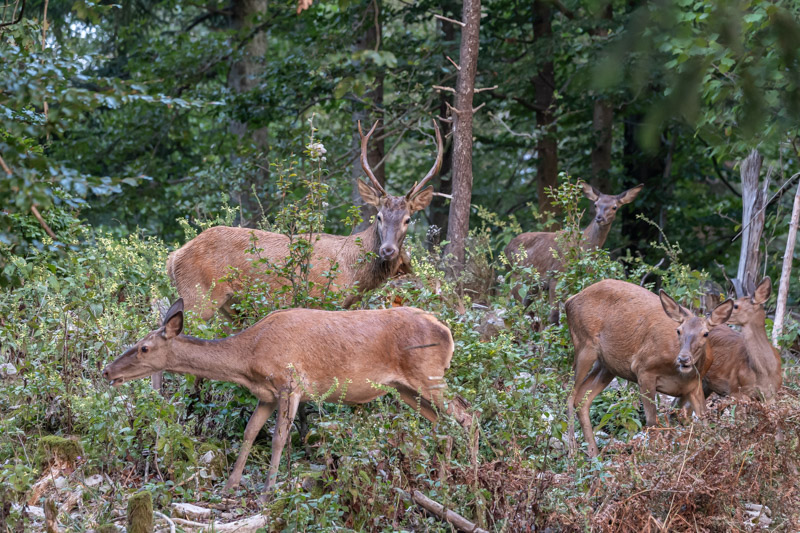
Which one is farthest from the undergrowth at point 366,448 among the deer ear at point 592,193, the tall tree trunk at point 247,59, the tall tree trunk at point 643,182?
the tall tree trunk at point 247,59

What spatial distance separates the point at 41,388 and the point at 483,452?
3266mm

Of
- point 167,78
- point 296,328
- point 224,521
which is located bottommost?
point 224,521

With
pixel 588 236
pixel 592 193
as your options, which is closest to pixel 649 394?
pixel 588 236

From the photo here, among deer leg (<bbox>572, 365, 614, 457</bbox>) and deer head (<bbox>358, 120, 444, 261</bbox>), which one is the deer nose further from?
deer leg (<bbox>572, 365, 614, 457</bbox>)

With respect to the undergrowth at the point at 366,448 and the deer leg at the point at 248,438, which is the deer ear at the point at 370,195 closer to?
the undergrowth at the point at 366,448

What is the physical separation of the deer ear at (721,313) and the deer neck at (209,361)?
12.6ft

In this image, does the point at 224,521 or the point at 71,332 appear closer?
the point at 224,521

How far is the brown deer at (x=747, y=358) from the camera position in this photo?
812cm

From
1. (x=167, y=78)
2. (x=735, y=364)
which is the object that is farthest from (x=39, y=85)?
(x=167, y=78)

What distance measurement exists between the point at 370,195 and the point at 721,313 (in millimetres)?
3419

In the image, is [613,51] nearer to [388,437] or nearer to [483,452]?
[388,437]

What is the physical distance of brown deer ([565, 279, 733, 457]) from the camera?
25.2ft

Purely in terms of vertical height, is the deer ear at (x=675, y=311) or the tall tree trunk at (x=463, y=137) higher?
the tall tree trunk at (x=463, y=137)

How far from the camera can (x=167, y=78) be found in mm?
15953
